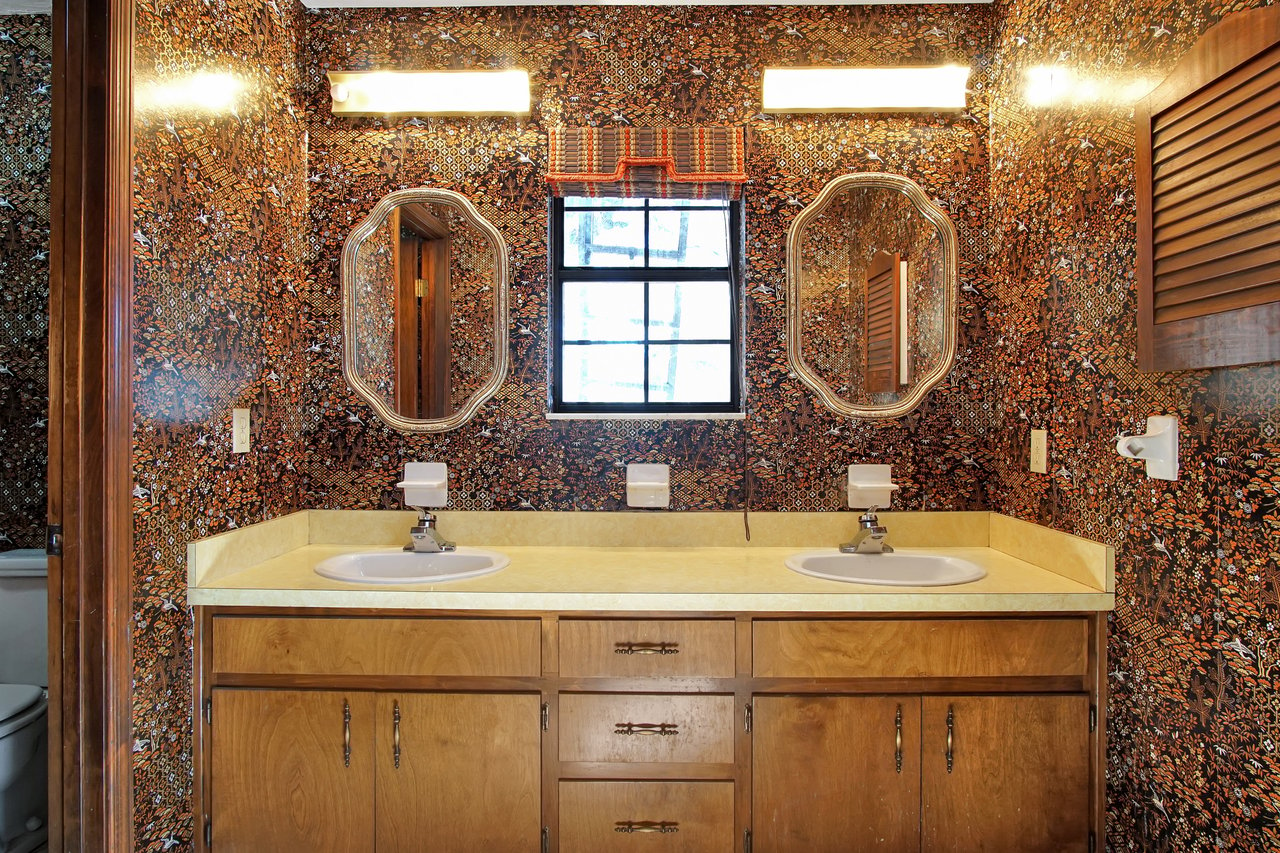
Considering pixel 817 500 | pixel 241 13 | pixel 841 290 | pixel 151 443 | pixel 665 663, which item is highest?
pixel 241 13

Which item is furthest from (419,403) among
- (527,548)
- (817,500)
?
(817,500)

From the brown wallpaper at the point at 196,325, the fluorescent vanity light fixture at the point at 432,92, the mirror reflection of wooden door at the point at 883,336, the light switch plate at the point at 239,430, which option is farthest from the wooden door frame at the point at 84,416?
the mirror reflection of wooden door at the point at 883,336

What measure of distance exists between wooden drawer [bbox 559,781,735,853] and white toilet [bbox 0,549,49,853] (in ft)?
3.98

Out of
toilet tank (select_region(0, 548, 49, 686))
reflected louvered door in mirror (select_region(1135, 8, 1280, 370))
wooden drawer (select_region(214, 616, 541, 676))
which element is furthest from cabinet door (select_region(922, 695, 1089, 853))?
toilet tank (select_region(0, 548, 49, 686))

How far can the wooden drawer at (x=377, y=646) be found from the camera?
4.99 feet

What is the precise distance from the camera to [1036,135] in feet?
5.74

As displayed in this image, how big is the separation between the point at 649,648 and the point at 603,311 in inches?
40.7

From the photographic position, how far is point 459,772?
1522 mm

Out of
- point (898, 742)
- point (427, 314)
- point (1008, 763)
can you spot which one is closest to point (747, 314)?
point (427, 314)

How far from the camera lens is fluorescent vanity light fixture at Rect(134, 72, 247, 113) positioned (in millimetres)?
1418

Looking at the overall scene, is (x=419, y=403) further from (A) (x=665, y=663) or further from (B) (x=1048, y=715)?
(B) (x=1048, y=715)

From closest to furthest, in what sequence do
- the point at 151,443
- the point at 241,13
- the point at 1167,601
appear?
the point at 1167,601 → the point at 151,443 → the point at 241,13

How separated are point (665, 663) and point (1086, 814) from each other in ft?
3.34

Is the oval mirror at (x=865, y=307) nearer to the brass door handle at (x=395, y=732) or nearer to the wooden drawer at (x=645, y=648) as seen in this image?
the wooden drawer at (x=645, y=648)
